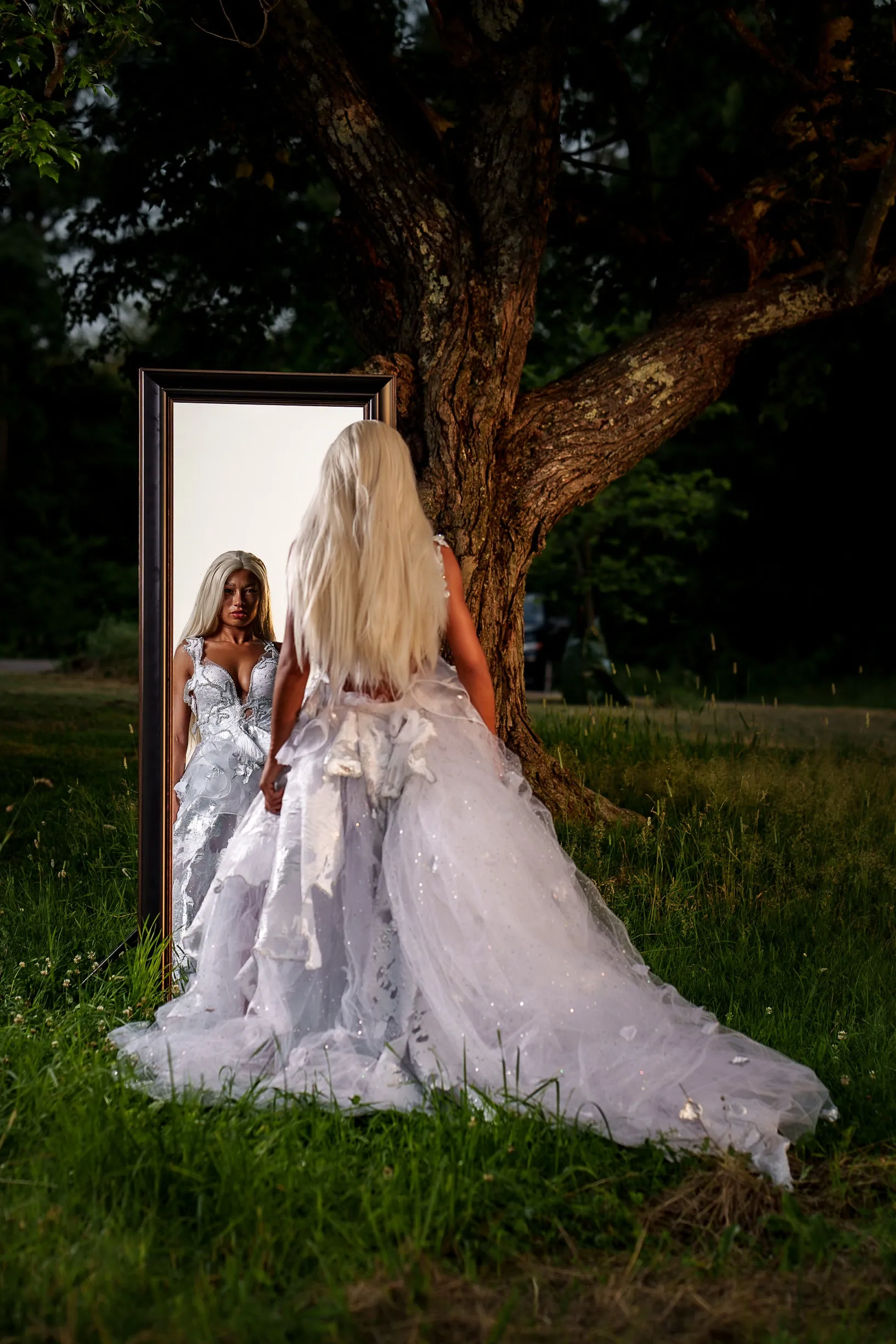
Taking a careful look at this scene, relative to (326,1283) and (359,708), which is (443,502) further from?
(326,1283)

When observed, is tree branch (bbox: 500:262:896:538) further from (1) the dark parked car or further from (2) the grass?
(1) the dark parked car

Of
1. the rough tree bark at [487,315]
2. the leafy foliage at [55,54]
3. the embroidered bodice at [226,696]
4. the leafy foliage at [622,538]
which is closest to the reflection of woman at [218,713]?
the embroidered bodice at [226,696]

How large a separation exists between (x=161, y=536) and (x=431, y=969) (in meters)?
2.01

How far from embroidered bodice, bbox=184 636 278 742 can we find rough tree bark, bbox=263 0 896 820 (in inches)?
69.3

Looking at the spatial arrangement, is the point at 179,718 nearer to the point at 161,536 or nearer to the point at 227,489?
the point at 161,536

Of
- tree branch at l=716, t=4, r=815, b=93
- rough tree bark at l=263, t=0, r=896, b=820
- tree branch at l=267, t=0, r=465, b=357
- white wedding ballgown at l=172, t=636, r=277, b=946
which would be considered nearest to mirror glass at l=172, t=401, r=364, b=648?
white wedding ballgown at l=172, t=636, r=277, b=946

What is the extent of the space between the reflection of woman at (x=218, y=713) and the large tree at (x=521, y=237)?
175 centimetres

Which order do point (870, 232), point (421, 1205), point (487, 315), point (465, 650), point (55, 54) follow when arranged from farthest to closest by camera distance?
point (870, 232) → point (487, 315) → point (55, 54) → point (465, 650) → point (421, 1205)

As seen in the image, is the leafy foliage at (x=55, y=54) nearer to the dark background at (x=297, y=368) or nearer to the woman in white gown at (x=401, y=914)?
the dark background at (x=297, y=368)

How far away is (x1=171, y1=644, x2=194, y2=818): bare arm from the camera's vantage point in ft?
15.5

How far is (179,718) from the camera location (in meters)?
4.77

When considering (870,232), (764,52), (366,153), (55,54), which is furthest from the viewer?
(764,52)

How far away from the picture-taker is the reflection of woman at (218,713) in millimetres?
4734

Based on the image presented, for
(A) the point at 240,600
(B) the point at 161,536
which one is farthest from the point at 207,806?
(B) the point at 161,536
